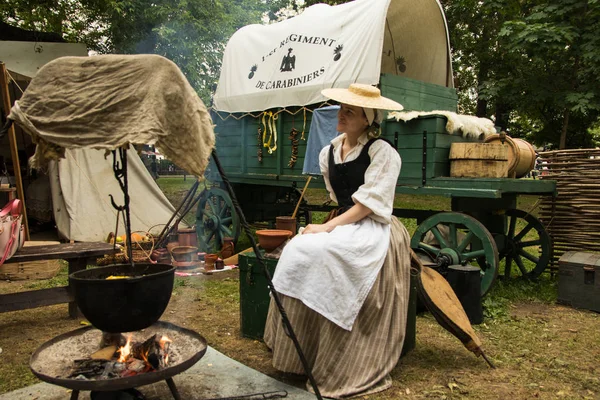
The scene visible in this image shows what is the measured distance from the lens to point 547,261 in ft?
16.3

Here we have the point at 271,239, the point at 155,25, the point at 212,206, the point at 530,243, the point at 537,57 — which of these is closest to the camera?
the point at 271,239

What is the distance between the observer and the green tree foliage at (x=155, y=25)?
9.22 metres

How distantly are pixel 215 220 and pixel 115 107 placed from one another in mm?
4723

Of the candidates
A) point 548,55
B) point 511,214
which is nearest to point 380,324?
point 511,214

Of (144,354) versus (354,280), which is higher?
(354,280)

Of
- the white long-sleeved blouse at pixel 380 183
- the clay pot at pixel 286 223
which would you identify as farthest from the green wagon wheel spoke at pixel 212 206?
the white long-sleeved blouse at pixel 380 183

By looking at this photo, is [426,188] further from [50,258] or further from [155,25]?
[155,25]

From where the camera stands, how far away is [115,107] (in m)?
2.04

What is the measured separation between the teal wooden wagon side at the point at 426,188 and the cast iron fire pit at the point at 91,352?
2.38 m

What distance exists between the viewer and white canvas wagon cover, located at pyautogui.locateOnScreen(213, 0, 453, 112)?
4.92m

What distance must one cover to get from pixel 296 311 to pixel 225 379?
1.87 feet

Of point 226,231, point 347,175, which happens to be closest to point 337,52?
point 347,175

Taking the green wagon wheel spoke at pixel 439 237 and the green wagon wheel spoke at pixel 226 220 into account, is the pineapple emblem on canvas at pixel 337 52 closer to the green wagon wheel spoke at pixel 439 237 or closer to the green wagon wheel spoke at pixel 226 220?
the green wagon wheel spoke at pixel 439 237

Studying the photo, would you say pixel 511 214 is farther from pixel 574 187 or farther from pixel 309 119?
pixel 309 119
